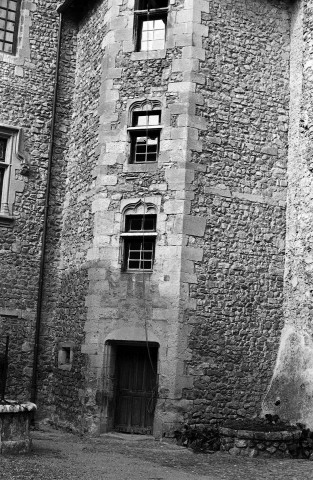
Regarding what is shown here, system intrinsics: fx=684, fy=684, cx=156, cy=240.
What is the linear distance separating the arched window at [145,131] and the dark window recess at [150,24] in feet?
4.10

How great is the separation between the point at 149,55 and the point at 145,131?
4.86 ft

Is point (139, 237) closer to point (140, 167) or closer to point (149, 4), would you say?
point (140, 167)

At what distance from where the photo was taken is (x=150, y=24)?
13.3 meters

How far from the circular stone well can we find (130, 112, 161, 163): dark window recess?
5414 millimetres

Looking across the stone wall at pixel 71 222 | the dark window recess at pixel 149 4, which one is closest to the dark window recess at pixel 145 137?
the stone wall at pixel 71 222

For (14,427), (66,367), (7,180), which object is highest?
(7,180)

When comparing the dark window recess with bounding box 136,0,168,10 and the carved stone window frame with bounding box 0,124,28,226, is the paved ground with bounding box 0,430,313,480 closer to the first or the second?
the carved stone window frame with bounding box 0,124,28,226

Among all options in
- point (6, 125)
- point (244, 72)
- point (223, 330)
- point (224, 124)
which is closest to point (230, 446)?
point (223, 330)

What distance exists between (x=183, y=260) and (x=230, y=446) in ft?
10.5

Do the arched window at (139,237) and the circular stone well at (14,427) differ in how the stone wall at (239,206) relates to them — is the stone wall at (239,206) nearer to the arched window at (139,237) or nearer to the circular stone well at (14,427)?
the arched window at (139,237)

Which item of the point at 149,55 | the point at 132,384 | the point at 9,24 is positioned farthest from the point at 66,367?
the point at 9,24

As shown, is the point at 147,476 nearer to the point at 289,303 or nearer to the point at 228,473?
the point at 228,473

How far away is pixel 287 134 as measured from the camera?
13.1 m

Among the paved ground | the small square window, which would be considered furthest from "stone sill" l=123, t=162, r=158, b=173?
the paved ground
